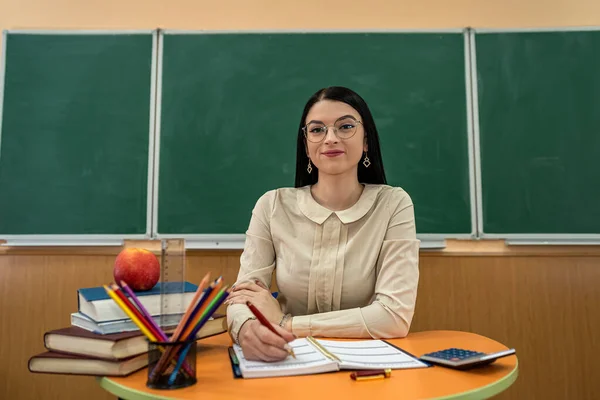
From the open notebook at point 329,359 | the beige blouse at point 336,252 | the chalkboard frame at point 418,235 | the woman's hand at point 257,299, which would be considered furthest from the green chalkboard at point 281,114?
the open notebook at point 329,359

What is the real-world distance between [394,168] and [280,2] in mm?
1152

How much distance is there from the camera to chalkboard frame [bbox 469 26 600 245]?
2.15 m

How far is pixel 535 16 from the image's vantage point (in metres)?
2.36

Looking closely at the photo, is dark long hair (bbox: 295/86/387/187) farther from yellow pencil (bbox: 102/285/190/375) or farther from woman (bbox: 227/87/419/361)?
yellow pencil (bbox: 102/285/190/375)

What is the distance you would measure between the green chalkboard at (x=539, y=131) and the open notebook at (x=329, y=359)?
1496mm

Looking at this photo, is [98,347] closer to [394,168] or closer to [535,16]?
[394,168]

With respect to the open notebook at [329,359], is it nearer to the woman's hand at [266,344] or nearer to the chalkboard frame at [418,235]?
the woman's hand at [266,344]

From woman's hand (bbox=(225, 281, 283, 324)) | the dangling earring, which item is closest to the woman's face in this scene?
the dangling earring

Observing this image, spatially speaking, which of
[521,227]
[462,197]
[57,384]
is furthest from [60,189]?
[521,227]

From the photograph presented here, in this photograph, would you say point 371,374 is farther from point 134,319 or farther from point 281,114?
point 281,114

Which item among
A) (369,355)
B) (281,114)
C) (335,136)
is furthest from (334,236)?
(281,114)

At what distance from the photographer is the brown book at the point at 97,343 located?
75cm

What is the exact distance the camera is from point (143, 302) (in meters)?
0.87

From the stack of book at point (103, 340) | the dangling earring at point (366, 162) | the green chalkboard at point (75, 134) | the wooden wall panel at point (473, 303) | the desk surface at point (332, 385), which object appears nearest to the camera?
the desk surface at point (332, 385)
